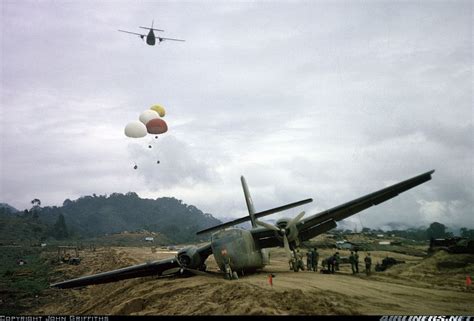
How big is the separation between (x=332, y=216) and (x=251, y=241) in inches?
208

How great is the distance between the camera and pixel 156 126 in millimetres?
35781

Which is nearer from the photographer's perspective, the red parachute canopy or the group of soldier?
the group of soldier

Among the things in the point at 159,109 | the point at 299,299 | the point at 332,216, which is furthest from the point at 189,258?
the point at 159,109

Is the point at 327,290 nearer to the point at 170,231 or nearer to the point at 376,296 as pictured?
the point at 376,296

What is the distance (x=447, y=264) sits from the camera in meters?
24.3

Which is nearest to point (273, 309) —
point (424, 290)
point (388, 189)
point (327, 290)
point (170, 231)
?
→ point (327, 290)

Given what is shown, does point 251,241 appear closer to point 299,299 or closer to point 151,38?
point 299,299

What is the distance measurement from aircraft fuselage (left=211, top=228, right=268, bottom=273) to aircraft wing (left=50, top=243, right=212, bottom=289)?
2.82 metres

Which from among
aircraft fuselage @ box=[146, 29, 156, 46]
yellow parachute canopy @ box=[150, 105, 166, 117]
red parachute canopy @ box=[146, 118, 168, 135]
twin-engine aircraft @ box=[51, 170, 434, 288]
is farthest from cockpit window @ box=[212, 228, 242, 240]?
aircraft fuselage @ box=[146, 29, 156, 46]

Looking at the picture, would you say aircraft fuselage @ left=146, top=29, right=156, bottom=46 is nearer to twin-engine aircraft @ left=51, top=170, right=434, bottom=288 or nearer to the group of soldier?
twin-engine aircraft @ left=51, top=170, right=434, bottom=288

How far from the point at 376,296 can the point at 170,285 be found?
10.5 meters

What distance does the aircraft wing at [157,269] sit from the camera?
21.7 m

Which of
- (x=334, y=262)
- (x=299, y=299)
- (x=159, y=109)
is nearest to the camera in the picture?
(x=299, y=299)

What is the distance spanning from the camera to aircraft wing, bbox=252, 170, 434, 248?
19406 millimetres
